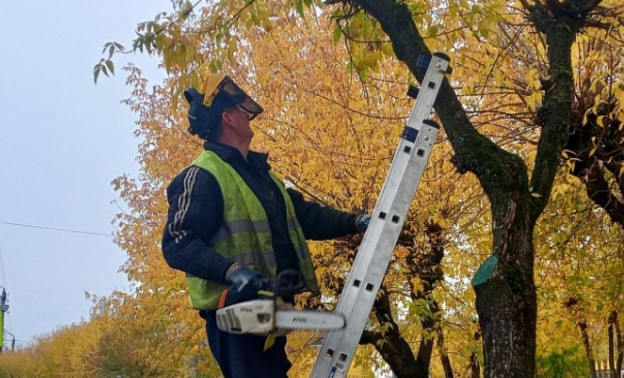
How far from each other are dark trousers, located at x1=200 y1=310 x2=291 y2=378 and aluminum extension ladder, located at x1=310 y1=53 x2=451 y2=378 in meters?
0.20

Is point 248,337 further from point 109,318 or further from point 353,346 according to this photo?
point 109,318

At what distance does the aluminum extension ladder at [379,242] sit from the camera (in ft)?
8.86

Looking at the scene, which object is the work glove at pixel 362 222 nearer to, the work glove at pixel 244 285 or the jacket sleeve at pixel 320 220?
the jacket sleeve at pixel 320 220

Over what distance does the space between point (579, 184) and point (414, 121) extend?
17.2ft

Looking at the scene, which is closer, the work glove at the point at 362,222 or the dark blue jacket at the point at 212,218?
the dark blue jacket at the point at 212,218

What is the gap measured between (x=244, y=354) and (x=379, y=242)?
67cm

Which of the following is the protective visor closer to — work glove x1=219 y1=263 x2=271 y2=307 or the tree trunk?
work glove x1=219 y1=263 x2=271 y2=307

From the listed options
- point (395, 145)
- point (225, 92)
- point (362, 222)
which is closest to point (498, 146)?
point (362, 222)

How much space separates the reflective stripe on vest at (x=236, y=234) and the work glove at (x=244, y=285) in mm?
217

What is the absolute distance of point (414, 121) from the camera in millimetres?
2904

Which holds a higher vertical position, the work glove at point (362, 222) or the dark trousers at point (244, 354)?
the work glove at point (362, 222)

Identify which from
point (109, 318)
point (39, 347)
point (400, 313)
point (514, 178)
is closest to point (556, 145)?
point (514, 178)

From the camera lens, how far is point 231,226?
277cm

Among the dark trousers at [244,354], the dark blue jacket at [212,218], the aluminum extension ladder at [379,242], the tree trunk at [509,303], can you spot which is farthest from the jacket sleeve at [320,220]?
the tree trunk at [509,303]
